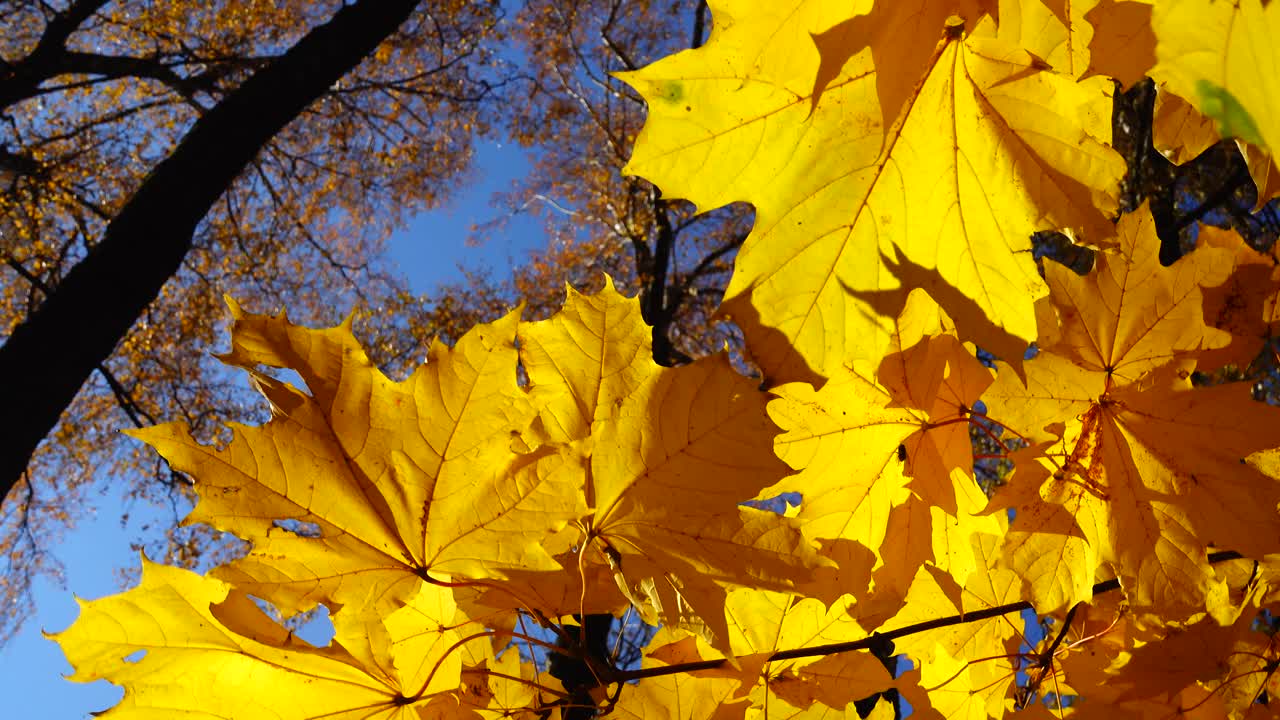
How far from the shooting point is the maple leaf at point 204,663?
0.67m

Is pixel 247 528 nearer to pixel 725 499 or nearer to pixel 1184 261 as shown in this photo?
pixel 725 499

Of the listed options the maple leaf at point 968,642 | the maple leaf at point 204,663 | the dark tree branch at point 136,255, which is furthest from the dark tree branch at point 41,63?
the maple leaf at point 968,642

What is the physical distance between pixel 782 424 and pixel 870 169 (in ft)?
0.84

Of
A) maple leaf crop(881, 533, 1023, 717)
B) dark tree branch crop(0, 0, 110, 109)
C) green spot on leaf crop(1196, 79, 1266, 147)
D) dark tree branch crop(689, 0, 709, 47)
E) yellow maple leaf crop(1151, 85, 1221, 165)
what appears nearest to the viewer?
green spot on leaf crop(1196, 79, 1266, 147)

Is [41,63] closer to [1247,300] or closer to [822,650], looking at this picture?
[822,650]

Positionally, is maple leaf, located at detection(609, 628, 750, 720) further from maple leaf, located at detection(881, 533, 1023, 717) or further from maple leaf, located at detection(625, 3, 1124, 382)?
maple leaf, located at detection(625, 3, 1124, 382)

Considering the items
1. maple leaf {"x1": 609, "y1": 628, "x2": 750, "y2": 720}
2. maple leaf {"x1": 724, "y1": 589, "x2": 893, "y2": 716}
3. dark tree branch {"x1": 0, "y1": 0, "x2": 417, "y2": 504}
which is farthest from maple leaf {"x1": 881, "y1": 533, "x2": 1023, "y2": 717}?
dark tree branch {"x1": 0, "y1": 0, "x2": 417, "y2": 504}

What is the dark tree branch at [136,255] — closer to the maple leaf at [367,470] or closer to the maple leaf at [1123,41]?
the maple leaf at [367,470]

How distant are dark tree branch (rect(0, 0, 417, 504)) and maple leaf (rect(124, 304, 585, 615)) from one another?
1.94m

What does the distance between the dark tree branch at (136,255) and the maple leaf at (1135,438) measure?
2.38 m

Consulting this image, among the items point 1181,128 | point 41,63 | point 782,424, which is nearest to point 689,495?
point 782,424

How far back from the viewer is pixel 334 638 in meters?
0.65

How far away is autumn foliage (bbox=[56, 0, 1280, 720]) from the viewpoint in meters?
0.63

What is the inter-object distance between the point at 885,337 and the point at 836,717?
1.72ft
